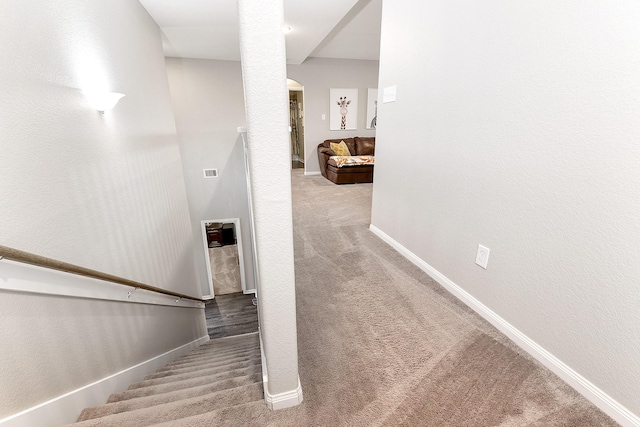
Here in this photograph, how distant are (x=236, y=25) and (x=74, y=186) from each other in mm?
2882

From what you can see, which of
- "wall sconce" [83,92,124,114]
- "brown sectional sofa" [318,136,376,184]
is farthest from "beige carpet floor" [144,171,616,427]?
"brown sectional sofa" [318,136,376,184]

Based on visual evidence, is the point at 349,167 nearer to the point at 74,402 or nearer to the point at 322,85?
the point at 322,85

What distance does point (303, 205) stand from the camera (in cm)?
439

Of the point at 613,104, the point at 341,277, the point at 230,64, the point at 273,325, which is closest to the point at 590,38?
the point at 613,104

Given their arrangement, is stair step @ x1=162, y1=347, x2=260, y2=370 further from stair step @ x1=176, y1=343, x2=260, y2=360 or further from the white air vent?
the white air vent

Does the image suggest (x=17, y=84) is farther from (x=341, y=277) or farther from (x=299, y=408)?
(x=341, y=277)

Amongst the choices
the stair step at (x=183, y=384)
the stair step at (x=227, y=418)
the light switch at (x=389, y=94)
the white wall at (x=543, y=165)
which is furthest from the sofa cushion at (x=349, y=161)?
the stair step at (x=227, y=418)

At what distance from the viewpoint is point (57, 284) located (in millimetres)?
1197

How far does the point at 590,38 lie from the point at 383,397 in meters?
1.76

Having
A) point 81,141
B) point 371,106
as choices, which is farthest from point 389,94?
point 371,106

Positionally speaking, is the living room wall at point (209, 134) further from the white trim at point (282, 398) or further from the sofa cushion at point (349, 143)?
the white trim at point (282, 398)

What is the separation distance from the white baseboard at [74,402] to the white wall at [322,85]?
5665mm

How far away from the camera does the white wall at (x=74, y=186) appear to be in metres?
1.06

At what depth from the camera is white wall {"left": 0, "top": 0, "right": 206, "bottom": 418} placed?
1.06 meters
